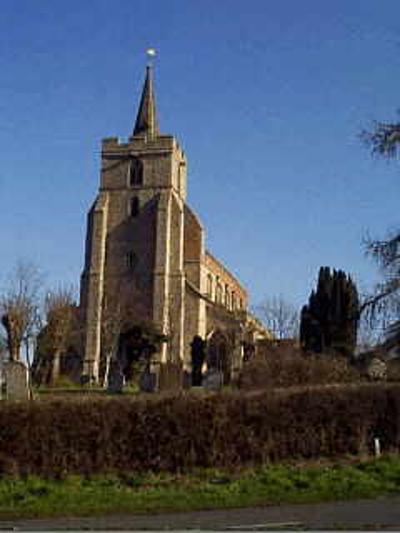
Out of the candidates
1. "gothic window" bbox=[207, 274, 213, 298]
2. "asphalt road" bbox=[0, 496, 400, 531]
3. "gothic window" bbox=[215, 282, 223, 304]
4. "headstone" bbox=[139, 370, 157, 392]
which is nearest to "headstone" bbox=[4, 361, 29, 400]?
"headstone" bbox=[139, 370, 157, 392]

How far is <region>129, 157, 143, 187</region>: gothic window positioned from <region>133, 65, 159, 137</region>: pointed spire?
3.74 m

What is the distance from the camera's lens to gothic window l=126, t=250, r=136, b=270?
63250 mm

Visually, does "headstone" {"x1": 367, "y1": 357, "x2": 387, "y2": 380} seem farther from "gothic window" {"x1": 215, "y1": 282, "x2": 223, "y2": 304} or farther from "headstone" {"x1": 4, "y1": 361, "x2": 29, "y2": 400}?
"gothic window" {"x1": 215, "y1": 282, "x2": 223, "y2": 304}

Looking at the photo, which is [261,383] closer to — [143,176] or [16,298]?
[16,298]

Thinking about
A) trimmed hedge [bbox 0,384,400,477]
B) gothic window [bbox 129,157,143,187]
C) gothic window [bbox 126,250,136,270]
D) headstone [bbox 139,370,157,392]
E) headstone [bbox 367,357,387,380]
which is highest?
gothic window [bbox 129,157,143,187]

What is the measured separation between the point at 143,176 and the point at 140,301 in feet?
40.3

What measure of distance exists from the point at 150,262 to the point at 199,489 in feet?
161

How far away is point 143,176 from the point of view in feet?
220

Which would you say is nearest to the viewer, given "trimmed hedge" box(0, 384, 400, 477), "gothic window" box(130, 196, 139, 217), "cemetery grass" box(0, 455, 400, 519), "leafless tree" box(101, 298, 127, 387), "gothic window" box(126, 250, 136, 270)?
"cemetery grass" box(0, 455, 400, 519)

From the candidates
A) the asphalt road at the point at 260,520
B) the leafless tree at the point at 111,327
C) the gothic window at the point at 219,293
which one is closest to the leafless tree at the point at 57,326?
the leafless tree at the point at 111,327

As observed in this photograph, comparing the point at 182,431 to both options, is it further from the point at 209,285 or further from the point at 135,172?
the point at 135,172

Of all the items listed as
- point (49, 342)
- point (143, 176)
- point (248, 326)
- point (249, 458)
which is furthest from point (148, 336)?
point (249, 458)

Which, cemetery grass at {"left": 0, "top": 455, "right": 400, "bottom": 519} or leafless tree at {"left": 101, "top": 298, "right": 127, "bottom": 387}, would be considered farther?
leafless tree at {"left": 101, "top": 298, "right": 127, "bottom": 387}

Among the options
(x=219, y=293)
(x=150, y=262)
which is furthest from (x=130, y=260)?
(x=219, y=293)
